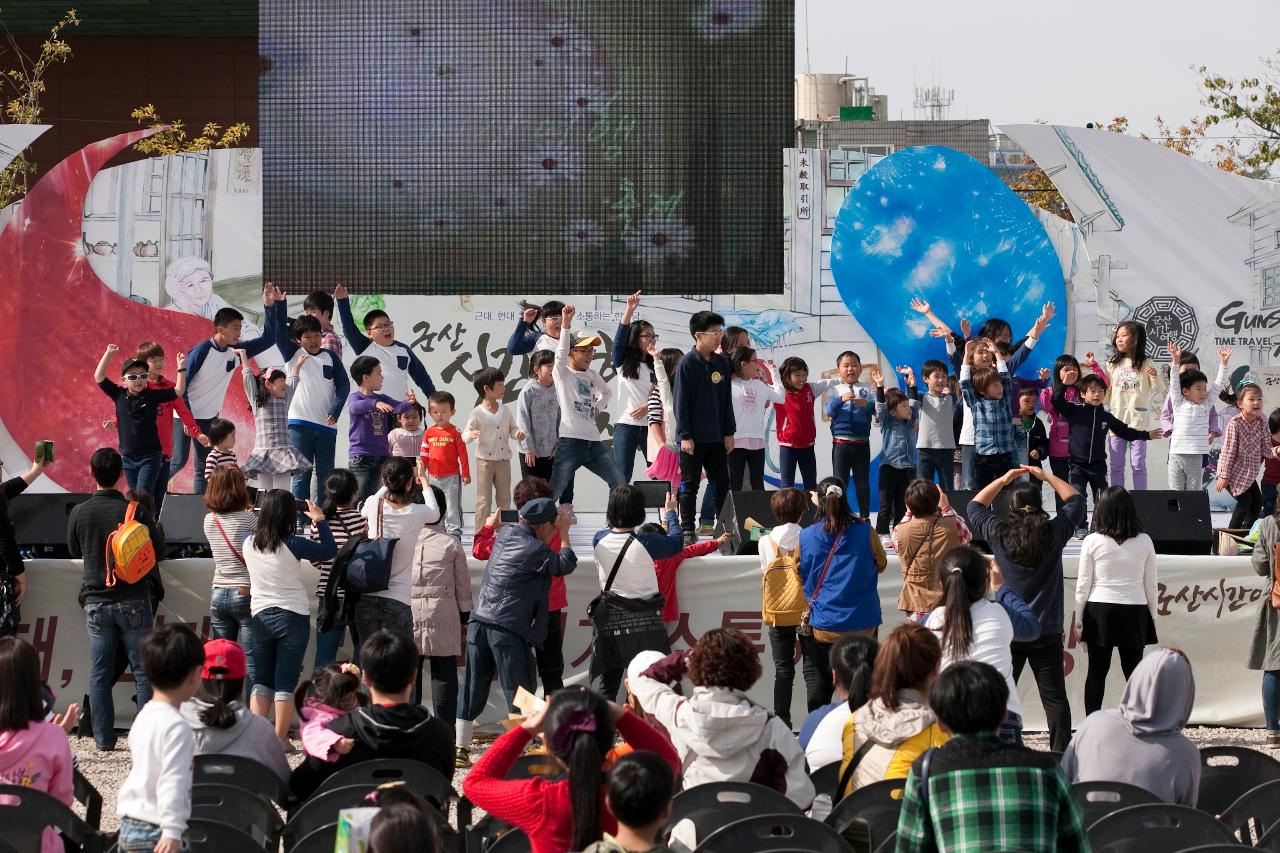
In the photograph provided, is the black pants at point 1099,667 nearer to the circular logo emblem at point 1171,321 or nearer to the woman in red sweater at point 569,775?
the woman in red sweater at point 569,775

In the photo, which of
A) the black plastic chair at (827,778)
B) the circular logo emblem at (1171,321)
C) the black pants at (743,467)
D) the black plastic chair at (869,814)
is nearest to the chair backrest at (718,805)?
the black plastic chair at (869,814)

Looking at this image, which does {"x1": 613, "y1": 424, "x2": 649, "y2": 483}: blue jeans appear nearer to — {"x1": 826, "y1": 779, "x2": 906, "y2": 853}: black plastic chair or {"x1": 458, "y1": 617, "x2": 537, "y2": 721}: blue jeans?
{"x1": 458, "y1": 617, "x2": 537, "y2": 721}: blue jeans

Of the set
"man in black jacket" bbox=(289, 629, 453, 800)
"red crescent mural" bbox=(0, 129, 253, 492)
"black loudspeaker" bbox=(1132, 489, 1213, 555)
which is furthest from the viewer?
"red crescent mural" bbox=(0, 129, 253, 492)

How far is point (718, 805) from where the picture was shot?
13.8ft

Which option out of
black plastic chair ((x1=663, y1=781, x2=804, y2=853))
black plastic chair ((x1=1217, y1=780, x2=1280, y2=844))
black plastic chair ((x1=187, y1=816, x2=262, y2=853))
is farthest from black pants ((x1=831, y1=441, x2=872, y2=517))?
black plastic chair ((x1=187, y1=816, x2=262, y2=853))

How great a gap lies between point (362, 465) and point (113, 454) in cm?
233

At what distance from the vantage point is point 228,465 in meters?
7.34

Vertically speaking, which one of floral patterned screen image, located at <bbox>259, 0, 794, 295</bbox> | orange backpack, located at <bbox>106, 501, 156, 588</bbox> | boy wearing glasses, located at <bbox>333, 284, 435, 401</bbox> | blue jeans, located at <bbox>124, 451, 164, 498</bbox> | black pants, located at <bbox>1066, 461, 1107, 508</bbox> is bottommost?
orange backpack, located at <bbox>106, 501, 156, 588</bbox>

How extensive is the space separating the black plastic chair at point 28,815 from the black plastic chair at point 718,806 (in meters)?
1.63

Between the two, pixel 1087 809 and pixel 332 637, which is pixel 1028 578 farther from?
pixel 332 637

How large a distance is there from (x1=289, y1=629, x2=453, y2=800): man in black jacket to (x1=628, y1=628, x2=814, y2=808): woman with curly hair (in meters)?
0.74

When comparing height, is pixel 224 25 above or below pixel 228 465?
above

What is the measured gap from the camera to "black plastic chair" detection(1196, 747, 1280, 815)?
470cm

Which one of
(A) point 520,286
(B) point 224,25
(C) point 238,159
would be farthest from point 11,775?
(B) point 224,25
